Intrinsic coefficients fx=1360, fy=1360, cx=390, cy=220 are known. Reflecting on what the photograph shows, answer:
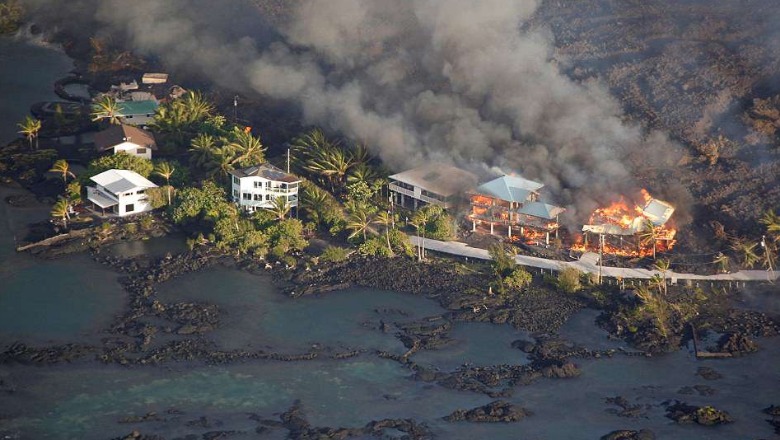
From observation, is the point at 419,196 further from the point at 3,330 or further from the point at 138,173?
the point at 3,330

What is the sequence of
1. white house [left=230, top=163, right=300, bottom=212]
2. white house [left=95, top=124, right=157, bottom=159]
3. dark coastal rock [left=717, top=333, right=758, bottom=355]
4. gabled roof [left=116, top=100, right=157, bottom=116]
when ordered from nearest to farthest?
dark coastal rock [left=717, top=333, right=758, bottom=355] → white house [left=230, top=163, right=300, bottom=212] → white house [left=95, top=124, right=157, bottom=159] → gabled roof [left=116, top=100, right=157, bottom=116]

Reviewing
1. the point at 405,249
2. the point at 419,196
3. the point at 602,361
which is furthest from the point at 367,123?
the point at 602,361

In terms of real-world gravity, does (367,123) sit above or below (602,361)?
above

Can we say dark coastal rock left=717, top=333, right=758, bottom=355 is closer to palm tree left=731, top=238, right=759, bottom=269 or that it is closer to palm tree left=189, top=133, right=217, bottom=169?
palm tree left=731, top=238, right=759, bottom=269

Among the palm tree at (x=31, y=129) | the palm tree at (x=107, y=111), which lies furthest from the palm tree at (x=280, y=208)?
the palm tree at (x=31, y=129)

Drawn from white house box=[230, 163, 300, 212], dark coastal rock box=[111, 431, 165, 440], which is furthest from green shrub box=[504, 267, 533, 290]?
dark coastal rock box=[111, 431, 165, 440]

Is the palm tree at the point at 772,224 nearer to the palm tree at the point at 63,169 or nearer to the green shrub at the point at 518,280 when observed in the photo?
the green shrub at the point at 518,280

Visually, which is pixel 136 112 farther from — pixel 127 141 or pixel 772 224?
pixel 772 224
